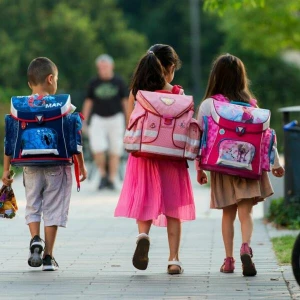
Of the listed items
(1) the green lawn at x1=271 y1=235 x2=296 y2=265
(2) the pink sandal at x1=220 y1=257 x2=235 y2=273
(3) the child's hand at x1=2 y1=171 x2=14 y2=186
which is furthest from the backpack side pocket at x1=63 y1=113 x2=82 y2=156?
(1) the green lawn at x1=271 y1=235 x2=296 y2=265

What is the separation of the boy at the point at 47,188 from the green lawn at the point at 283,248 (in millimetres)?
1714

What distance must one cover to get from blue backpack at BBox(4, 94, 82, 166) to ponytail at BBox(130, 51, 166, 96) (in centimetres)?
50

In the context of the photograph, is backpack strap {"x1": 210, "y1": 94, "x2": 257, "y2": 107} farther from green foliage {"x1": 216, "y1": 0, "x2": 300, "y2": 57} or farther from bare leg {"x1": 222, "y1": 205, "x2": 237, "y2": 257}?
green foliage {"x1": 216, "y1": 0, "x2": 300, "y2": 57}

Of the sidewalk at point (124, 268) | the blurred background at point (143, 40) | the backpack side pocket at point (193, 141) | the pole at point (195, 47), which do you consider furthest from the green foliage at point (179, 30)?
the backpack side pocket at point (193, 141)

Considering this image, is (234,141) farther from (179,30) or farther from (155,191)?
(179,30)

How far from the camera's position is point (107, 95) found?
17.5 metres

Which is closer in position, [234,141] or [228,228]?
[234,141]

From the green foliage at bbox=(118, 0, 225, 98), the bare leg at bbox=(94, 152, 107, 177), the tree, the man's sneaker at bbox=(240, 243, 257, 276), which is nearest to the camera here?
the man's sneaker at bbox=(240, 243, 257, 276)

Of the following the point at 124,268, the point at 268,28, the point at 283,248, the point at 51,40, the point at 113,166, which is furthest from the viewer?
the point at 51,40

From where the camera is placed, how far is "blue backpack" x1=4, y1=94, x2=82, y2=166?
8.22m

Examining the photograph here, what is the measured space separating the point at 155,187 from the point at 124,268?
2.37ft

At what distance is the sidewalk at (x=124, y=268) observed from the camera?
24.0ft

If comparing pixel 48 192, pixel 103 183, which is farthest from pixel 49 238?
pixel 103 183

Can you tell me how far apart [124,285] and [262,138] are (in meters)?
1.46
